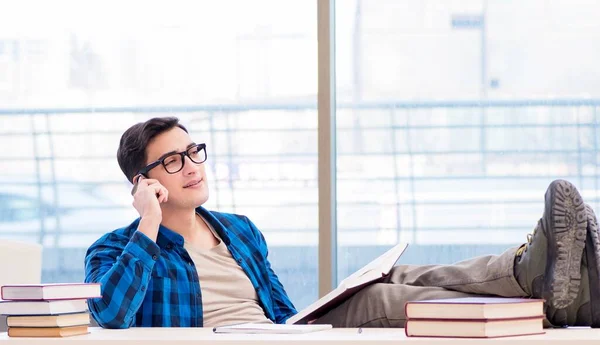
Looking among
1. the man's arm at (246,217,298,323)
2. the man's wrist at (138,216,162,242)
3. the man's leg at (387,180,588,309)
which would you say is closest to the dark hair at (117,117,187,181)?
the man's wrist at (138,216,162,242)

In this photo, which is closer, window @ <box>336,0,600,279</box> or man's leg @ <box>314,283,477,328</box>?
man's leg @ <box>314,283,477,328</box>

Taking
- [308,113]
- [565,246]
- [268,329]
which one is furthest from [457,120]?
[268,329]

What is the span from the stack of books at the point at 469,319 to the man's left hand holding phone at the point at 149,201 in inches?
34.2

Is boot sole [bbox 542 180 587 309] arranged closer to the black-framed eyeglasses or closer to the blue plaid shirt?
the blue plaid shirt

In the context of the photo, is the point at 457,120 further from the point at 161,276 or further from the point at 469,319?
the point at 469,319

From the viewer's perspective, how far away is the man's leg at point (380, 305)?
192cm

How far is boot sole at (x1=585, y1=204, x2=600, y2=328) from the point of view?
64.9 inches

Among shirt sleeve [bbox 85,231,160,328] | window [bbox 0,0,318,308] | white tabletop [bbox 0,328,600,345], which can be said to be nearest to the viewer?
white tabletop [bbox 0,328,600,345]

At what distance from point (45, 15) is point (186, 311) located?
6.46ft

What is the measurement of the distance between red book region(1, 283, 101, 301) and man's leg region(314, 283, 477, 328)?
56 cm

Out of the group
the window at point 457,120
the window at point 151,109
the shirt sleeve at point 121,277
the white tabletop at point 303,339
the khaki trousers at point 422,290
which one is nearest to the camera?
the white tabletop at point 303,339

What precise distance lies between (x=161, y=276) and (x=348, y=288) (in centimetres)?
62

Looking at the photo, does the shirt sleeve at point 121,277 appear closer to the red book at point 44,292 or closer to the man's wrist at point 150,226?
the man's wrist at point 150,226

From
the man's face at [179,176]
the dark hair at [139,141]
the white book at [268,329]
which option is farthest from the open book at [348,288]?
the dark hair at [139,141]
